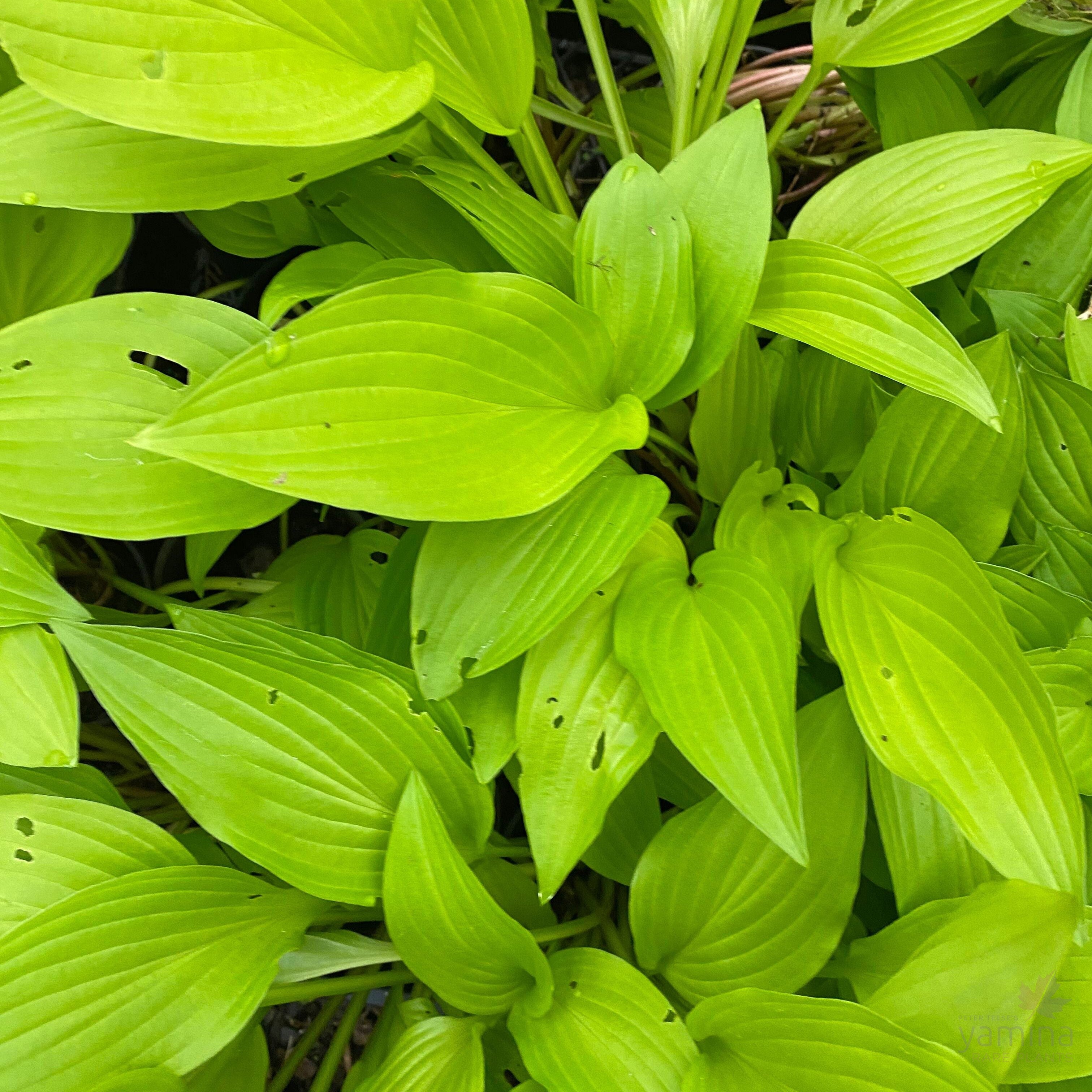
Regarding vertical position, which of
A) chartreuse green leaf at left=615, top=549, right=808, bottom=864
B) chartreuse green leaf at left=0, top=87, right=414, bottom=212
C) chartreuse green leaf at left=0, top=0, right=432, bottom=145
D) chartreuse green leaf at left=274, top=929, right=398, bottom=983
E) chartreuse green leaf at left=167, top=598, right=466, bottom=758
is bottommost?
chartreuse green leaf at left=274, top=929, right=398, bottom=983

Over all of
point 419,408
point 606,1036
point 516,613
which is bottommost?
point 606,1036

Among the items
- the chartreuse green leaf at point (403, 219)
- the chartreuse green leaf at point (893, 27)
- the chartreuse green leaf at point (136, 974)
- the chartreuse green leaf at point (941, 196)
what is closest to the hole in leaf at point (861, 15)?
the chartreuse green leaf at point (893, 27)

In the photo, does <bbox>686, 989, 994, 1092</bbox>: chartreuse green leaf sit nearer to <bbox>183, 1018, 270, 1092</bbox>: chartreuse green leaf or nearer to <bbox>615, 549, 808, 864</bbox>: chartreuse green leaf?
<bbox>615, 549, 808, 864</bbox>: chartreuse green leaf

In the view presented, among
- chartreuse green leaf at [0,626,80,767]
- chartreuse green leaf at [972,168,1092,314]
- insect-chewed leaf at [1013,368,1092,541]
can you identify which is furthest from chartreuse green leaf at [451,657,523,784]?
chartreuse green leaf at [972,168,1092,314]

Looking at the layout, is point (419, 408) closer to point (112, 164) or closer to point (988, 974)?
point (112, 164)

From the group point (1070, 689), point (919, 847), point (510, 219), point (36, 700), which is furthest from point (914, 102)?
point (36, 700)

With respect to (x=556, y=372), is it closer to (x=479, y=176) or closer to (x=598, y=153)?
(x=479, y=176)
